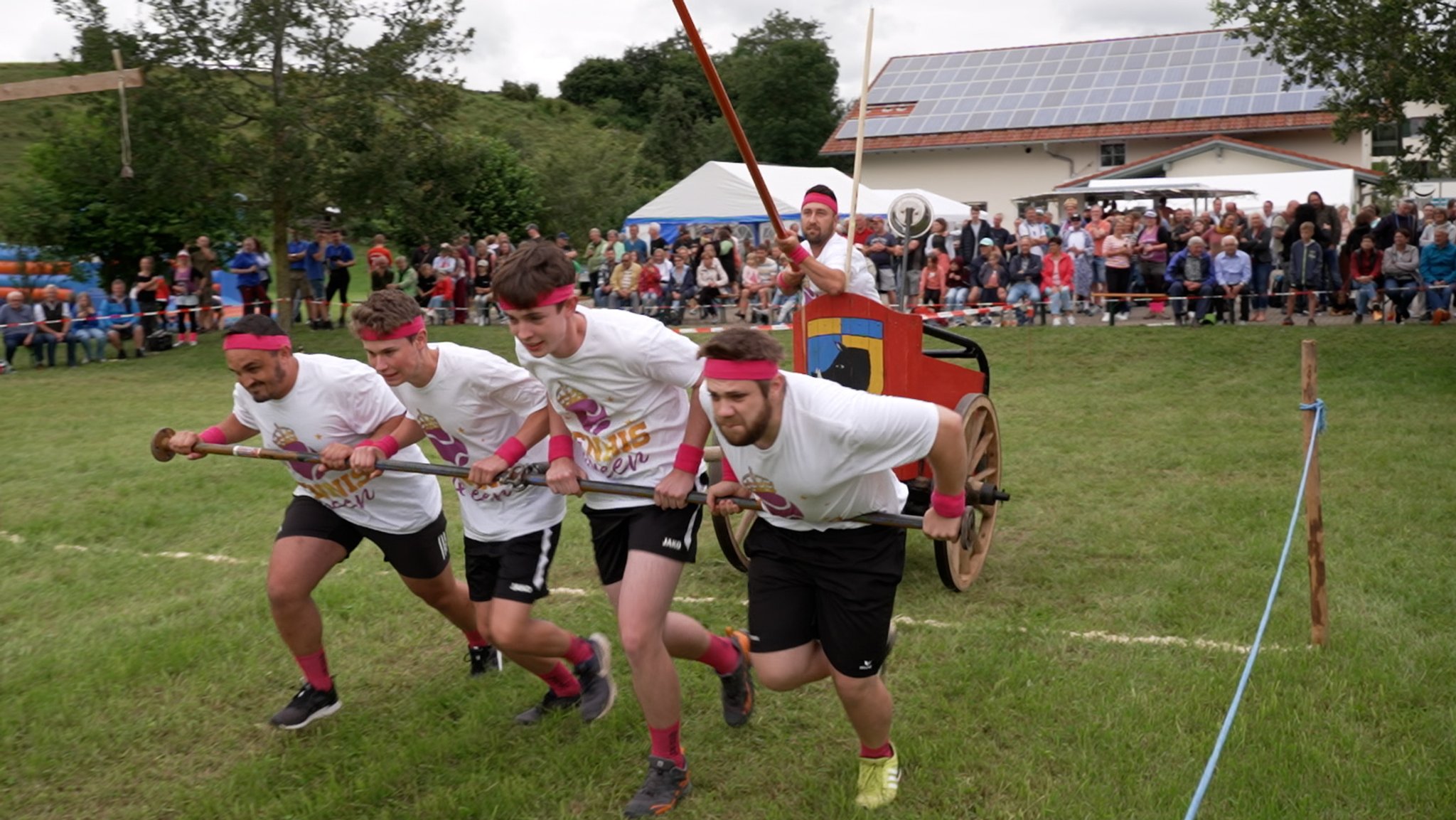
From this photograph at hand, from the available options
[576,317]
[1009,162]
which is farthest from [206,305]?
[1009,162]

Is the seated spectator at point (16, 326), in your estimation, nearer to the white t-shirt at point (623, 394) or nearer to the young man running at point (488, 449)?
the young man running at point (488, 449)

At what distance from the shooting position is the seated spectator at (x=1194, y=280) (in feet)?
58.5

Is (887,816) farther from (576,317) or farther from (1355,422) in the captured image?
(1355,422)

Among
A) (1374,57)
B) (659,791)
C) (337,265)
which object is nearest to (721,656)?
(659,791)

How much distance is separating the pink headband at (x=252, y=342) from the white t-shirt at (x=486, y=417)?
1.62 feet

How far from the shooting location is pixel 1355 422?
11.4m

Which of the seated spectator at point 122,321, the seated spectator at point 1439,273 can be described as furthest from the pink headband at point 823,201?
the seated spectator at point 122,321

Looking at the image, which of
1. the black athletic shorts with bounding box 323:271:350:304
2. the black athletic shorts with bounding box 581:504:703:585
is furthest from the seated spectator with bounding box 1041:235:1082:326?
the black athletic shorts with bounding box 581:504:703:585

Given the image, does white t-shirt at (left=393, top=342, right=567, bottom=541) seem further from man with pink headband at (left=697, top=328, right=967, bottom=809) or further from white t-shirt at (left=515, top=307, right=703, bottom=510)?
man with pink headband at (left=697, top=328, right=967, bottom=809)

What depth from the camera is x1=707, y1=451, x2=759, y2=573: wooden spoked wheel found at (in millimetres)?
6648

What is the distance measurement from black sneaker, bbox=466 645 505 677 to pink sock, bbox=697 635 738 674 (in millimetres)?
1277

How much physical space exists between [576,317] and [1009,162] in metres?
41.9

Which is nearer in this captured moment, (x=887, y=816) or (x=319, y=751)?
(x=887, y=816)

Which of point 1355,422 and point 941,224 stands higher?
point 941,224
